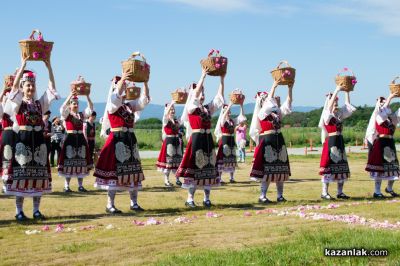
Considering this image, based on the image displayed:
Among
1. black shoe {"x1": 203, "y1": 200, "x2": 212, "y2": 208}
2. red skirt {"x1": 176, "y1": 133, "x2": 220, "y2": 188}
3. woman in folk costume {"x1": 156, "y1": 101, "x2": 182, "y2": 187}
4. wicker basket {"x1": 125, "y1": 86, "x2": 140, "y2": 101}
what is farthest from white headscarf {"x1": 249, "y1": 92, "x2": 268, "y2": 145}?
woman in folk costume {"x1": 156, "y1": 101, "x2": 182, "y2": 187}

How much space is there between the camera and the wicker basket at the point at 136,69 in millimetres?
10461

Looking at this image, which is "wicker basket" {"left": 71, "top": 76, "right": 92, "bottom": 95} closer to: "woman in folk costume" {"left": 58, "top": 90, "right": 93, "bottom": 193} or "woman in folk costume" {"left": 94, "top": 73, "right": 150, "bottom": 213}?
"woman in folk costume" {"left": 58, "top": 90, "right": 93, "bottom": 193}

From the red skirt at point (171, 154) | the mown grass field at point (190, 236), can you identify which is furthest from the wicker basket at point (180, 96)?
the mown grass field at point (190, 236)

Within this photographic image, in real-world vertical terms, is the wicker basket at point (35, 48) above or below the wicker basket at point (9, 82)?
above

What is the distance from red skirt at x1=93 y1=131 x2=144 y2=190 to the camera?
11.0 m

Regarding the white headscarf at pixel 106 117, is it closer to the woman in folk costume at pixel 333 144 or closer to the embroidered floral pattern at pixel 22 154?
the embroidered floral pattern at pixel 22 154

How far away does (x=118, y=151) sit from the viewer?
436 inches

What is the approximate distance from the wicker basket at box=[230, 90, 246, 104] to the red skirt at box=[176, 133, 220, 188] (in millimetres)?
4589

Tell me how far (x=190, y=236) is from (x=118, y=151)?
10.4ft

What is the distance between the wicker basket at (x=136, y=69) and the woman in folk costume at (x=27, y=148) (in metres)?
1.35

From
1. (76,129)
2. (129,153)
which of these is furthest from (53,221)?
(76,129)

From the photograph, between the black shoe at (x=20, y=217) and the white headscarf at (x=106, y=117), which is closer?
the black shoe at (x=20, y=217)

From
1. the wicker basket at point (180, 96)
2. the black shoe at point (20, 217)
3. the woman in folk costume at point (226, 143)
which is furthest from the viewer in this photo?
the woman in folk costume at point (226, 143)

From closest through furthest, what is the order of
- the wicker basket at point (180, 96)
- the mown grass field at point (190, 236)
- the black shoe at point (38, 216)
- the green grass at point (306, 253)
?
the green grass at point (306, 253) → the mown grass field at point (190, 236) → the black shoe at point (38, 216) → the wicker basket at point (180, 96)
